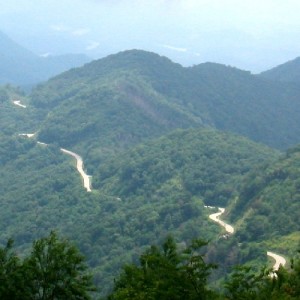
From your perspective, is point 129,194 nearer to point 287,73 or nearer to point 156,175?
point 156,175

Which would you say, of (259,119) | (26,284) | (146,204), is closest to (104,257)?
(146,204)

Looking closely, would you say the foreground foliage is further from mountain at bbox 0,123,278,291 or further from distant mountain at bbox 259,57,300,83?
distant mountain at bbox 259,57,300,83

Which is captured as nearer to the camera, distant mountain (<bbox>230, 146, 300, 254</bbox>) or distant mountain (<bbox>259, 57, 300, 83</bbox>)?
distant mountain (<bbox>230, 146, 300, 254</bbox>)

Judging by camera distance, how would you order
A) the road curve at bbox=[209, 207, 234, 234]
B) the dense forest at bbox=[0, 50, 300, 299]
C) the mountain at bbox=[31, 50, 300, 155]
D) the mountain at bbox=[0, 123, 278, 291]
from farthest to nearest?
1. the mountain at bbox=[31, 50, 300, 155]
2. the mountain at bbox=[0, 123, 278, 291]
3. the road curve at bbox=[209, 207, 234, 234]
4. the dense forest at bbox=[0, 50, 300, 299]

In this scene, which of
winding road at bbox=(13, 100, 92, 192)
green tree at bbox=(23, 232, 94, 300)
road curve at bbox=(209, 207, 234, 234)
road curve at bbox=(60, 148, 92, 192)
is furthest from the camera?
winding road at bbox=(13, 100, 92, 192)

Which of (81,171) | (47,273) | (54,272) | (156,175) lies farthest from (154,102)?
(47,273)

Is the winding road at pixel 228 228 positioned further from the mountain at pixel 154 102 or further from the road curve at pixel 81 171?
the mountain at pixel 154 102

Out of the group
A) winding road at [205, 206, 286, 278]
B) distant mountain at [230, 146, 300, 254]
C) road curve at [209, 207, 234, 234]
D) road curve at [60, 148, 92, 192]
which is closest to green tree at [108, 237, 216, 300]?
winding road at [205, 206, 286, 278]
